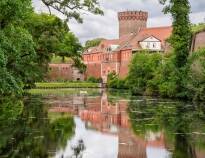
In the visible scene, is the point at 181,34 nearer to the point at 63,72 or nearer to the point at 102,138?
the point at 102,138

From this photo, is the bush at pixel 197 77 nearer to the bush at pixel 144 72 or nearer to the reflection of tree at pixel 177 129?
the bush at pixel 144 72

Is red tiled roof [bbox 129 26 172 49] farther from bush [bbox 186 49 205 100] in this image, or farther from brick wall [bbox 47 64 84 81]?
bush [bbox 186 49 205 100]

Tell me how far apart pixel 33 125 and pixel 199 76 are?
90.9ft

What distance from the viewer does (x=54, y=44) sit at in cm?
4872

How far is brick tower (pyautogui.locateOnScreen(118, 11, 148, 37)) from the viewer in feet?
398

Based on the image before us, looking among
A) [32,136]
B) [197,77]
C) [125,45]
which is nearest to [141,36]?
[125,45]

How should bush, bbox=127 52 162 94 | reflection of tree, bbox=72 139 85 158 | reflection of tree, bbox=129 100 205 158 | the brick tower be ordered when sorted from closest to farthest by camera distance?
1. reflection of tree, bbox=72 139 85 158
2. reflection of tree, bbox=129 100 205 158
3. bush, bbox=127 52 162 94
4. the brick tower

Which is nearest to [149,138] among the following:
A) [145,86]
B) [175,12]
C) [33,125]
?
[33,125]

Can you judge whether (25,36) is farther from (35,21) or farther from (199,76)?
(199,76)

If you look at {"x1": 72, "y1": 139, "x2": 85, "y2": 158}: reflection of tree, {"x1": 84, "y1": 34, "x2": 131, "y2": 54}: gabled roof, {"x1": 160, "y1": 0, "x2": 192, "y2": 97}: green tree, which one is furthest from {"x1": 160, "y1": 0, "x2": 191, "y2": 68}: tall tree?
{"x1": 84, "y1": 34, "x2": 131, "y2": 54}: gabled roof

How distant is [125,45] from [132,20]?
11461 millimetres

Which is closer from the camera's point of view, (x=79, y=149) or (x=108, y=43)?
(x=79, y=149)

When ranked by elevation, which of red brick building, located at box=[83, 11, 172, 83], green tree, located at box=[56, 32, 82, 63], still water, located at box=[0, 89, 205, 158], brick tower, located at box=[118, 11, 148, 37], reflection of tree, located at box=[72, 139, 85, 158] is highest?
brick tower, located at box=[118, 11, 148, 37]

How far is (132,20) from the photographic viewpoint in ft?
399
